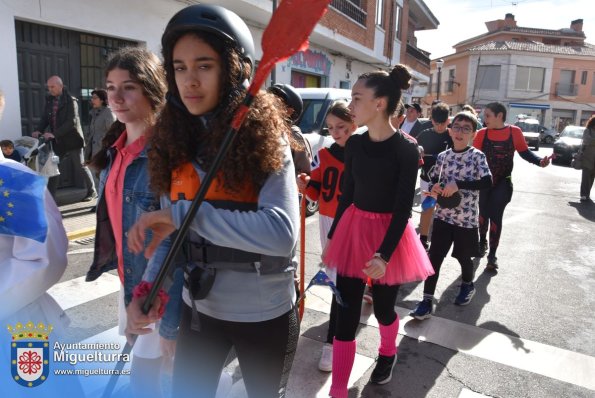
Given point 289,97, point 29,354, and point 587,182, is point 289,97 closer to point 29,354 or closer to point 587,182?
point 29,354

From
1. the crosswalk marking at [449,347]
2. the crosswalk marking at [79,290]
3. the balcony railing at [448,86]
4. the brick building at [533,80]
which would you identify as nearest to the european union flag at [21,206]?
the crosswalk marking at [449,347]

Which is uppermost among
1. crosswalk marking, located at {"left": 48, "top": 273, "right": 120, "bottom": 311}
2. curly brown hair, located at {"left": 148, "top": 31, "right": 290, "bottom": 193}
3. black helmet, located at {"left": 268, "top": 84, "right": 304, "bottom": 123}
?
black helmet, located at {"left": 268, "top": 84, "right": 304, "bottom": 123}

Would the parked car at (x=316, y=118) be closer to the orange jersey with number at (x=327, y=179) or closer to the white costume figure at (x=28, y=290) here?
the orange jersey with number at (x=327, y=179)

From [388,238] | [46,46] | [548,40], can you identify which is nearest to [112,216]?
[388,238]

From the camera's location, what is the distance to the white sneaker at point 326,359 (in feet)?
10.1

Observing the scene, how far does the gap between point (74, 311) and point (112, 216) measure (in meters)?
2.22

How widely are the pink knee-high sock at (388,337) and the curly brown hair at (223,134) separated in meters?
1.74

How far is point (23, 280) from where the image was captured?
150 cm

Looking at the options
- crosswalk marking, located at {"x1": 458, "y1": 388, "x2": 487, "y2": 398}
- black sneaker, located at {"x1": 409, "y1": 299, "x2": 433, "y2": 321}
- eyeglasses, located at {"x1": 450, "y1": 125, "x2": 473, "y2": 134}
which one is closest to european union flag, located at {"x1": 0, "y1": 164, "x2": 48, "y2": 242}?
crosswalk marking, located at {"x1": 458, "y1": 388, "x2": 487, "y2": 398}

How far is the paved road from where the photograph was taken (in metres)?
2.97

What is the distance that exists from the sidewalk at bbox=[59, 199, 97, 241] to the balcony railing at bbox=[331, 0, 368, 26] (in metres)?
11.5

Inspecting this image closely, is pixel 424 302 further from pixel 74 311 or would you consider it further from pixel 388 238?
pixel 74 311

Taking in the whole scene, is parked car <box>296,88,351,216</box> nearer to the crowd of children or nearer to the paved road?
the paved road

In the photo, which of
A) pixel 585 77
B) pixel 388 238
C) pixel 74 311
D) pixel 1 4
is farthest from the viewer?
pixel 585 77
